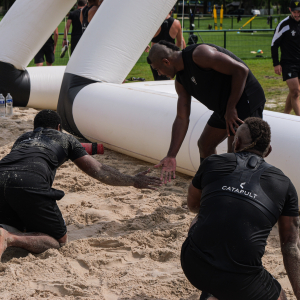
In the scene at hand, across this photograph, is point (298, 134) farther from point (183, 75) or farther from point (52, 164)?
point (52, 164)

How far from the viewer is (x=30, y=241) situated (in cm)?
317

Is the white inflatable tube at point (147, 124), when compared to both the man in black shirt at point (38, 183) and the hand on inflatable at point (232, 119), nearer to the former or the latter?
the hand on inflatable at point (232, 119)

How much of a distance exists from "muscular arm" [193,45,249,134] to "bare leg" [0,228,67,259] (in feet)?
5.66

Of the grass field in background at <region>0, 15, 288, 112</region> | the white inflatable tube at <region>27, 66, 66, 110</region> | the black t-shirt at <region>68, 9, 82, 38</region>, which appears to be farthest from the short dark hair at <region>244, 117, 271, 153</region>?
the black t-shirt at <region>68, 9, 82, 38</region>

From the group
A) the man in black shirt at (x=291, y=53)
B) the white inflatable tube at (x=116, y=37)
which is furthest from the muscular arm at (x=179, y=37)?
the man in black shirt at (x=291, y=53)

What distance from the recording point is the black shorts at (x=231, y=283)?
2145mm

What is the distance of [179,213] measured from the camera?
4.01m

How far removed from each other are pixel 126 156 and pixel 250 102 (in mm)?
2666

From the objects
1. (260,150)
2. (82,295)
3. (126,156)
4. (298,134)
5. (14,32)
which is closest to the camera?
(260,150)

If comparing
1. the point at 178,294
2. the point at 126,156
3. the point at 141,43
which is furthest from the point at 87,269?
the point at 141,43

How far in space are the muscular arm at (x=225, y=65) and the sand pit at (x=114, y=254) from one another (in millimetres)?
1175

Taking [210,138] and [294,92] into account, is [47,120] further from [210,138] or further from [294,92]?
[294,92]

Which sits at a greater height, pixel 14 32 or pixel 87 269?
pixel 14 32

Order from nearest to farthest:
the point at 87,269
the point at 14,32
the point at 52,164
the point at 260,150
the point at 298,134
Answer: the point at 260,150
the point at 87,269
the point at 52,164
the point at 298,134
the point at 14,32
